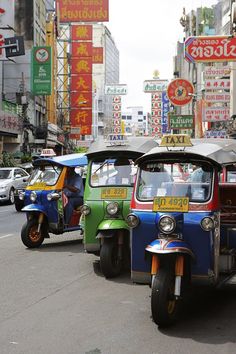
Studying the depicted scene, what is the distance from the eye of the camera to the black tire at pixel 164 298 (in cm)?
586

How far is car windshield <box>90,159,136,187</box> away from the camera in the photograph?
376 inches

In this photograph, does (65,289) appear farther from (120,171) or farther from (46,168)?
(46,168)

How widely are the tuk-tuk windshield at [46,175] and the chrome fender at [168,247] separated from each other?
6309 millimetres

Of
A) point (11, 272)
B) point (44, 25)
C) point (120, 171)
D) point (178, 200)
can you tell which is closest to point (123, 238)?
point (120, 171)

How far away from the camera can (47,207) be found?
468 inches

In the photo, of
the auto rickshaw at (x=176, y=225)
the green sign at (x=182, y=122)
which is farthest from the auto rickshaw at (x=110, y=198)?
the green sign at (x=182, y=122)

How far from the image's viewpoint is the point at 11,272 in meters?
9.27

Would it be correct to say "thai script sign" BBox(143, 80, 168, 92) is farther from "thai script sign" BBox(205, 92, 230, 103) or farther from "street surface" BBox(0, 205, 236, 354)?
"street surface" BBox(0, 205, 236, 354)

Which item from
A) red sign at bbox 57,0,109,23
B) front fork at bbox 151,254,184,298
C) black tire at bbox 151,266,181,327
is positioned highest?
red sign at bbox 57,0,109,23

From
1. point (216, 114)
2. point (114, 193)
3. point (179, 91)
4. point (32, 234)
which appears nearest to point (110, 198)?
point (114, 193)

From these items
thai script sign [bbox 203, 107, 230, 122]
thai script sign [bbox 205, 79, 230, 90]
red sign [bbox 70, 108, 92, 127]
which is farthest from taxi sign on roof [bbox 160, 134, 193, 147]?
red sign [bbox 70, 108, 92, 127]

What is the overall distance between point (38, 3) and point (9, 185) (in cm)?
3266

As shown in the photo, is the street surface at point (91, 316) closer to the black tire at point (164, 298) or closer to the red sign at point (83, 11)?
the black tire at point (164, 298)

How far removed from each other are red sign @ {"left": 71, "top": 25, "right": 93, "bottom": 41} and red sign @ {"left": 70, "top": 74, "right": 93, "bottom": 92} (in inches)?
151
